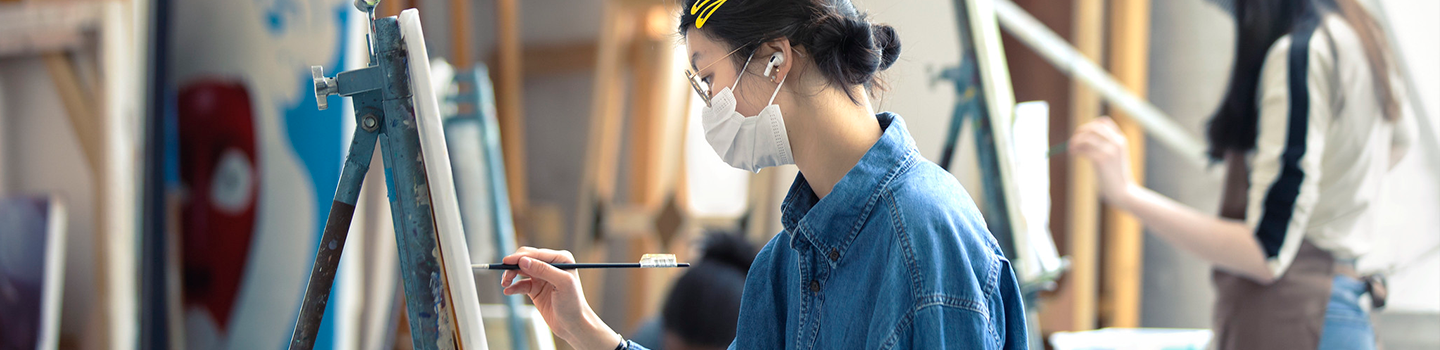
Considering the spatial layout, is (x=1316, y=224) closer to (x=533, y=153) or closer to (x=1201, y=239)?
(x=1201, y=239)

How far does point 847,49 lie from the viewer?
A: 31.7 inches

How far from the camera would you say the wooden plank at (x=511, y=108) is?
127 inches

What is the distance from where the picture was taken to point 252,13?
285 cm

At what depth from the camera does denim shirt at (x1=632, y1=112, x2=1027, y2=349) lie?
67cm

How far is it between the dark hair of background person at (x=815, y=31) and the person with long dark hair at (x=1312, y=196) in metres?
1.49

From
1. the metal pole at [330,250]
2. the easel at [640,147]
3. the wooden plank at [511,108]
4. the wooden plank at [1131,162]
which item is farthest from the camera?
the wooden plank at [511,108]

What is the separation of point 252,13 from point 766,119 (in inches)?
101

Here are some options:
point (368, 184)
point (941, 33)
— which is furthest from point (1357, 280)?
point (368, 184)

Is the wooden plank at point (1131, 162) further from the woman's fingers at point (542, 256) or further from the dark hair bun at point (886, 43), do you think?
the woman's fingers at point (542, 256)

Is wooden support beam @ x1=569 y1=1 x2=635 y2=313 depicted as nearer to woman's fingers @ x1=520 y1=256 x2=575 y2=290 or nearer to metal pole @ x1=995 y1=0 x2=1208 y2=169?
metal pole @ x1=995 y1=0 x2=1208 y2=169

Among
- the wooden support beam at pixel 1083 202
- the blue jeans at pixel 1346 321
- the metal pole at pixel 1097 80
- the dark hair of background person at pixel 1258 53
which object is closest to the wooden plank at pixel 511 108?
the metal pole at pixel 1097 80

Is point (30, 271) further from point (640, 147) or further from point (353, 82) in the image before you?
point (353, 82)

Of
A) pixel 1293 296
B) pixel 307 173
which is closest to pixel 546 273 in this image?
pixel 1293 296

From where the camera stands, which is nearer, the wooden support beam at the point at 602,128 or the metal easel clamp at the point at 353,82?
the metal easel clamp at the point at 353,82
